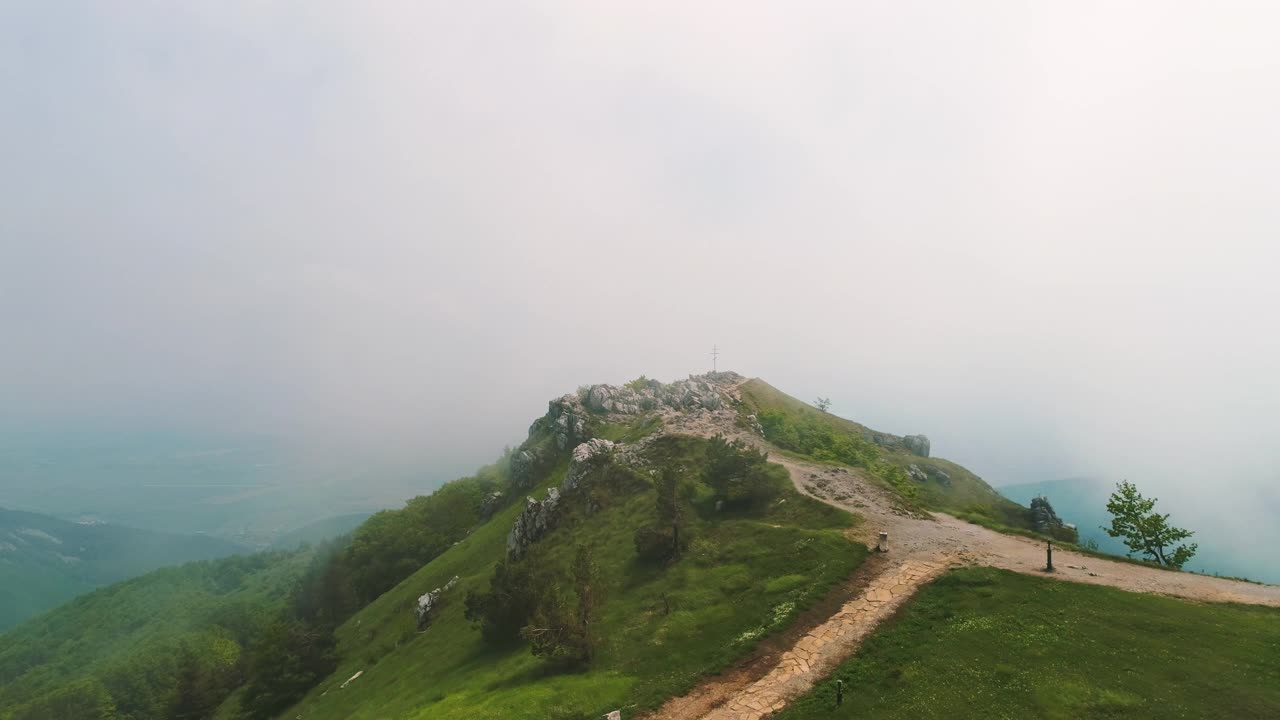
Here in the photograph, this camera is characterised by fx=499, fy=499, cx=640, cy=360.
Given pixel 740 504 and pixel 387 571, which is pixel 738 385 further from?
pixel 387 571

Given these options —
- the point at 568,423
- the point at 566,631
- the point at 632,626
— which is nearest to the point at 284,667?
the point at 568,423

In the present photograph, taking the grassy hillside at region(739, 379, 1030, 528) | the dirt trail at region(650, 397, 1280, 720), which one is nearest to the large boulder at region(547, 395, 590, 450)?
the grassy hillside at region(739, 379, 1030, 528)

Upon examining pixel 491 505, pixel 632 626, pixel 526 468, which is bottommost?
pixel 491 505

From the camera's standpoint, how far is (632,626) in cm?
3700

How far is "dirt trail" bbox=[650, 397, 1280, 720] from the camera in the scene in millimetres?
26562

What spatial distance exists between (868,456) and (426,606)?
72.5 m

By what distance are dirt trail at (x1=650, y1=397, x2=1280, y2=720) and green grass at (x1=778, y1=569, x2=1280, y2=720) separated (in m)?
1.55

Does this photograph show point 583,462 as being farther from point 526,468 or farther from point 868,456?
point 868,456

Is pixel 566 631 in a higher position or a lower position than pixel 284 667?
higher

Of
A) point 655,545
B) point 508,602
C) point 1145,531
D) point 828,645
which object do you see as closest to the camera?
point 828,645

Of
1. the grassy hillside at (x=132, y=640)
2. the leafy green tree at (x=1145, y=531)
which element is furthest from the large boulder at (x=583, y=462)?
the grassy hillside at (x=132, y=640)

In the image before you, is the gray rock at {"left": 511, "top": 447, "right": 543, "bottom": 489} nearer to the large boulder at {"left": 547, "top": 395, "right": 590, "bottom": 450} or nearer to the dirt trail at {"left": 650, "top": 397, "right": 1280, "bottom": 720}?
the large boulder at {"left": 547, "top": 395, "right": 590, "bottom": 450}

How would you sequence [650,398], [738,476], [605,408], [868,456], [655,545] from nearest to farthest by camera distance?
[655,545], [738,476], [868,456], [605,408], [650,398]

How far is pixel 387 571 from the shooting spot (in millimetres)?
101812
